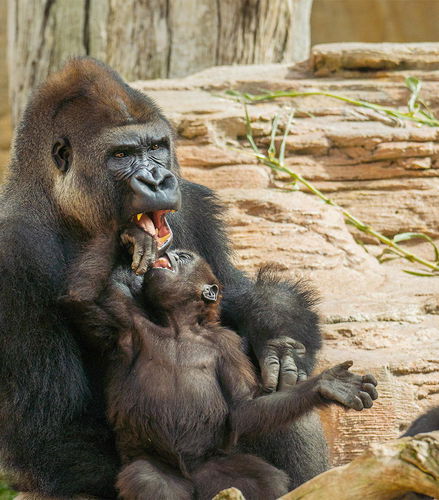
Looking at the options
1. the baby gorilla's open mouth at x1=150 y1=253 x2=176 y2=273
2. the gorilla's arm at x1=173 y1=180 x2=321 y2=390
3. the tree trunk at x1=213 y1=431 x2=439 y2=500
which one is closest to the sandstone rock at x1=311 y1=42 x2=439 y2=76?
the gorilla's arm at x1=173 y1=180 x2=321 y2=390

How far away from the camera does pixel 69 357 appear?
12.3 feet

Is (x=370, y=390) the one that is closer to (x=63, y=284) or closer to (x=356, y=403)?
(x=356, y=403)

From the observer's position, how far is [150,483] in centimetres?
343

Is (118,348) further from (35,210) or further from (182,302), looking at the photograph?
(35,210)

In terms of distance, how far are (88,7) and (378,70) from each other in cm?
219

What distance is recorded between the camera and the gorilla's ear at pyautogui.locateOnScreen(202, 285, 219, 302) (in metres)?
3.84

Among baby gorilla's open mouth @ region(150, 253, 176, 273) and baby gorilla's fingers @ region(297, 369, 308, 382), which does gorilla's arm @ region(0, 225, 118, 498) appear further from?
baby gorilla's fingers @ region(297, 369, 308, 382)

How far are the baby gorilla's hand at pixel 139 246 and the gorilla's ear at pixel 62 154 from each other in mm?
394

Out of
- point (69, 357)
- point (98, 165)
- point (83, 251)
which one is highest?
point (98, 165)

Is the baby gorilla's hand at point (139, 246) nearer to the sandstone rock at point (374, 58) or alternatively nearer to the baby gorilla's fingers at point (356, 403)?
the baby gorilla's fingers at point (356, 403)

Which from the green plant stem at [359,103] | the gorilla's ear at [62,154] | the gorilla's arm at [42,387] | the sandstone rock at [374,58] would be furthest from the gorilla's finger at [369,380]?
the sandstone rock at [374,58]

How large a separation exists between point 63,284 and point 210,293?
55 centimetres

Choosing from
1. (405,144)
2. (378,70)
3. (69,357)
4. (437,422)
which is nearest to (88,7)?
(378,70)

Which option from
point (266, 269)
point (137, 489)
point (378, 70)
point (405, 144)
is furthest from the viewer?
point (378, 70)
